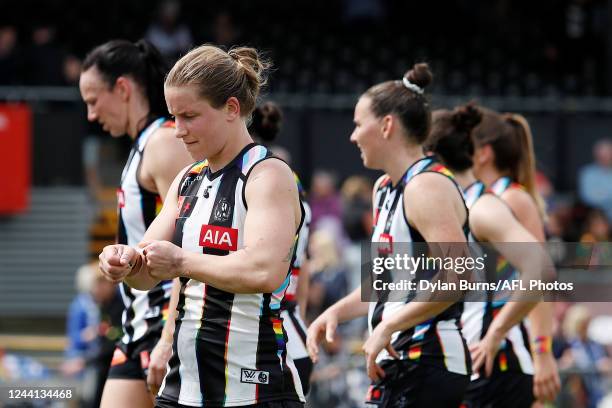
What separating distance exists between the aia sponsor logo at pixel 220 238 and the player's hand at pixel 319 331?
0.98m

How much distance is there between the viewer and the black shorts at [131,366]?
15.7ft

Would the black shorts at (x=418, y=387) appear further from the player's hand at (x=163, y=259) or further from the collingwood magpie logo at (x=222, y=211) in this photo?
the player's hand at (x=163, y=259)

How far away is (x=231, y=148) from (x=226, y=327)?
0.57 m

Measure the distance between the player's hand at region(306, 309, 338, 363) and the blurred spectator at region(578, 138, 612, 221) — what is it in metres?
9.26

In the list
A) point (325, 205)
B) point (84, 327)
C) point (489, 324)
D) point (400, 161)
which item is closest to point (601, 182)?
point (325, 205)

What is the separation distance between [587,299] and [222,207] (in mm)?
7088

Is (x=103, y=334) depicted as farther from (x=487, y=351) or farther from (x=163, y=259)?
(x=163, y=259)

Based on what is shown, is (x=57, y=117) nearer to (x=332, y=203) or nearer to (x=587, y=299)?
(x=332, y=203)

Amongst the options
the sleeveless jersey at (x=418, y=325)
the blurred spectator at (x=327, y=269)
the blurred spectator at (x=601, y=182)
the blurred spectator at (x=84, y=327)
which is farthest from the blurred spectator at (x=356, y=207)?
the sleeveless jersey at (x=418, y=325)

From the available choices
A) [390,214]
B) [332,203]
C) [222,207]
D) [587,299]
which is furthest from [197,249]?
[332,203]

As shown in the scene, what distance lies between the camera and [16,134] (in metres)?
13.0

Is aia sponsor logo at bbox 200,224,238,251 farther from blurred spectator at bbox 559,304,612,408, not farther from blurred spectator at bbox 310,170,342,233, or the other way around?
blurred spectator at bbox 310,170,342,233

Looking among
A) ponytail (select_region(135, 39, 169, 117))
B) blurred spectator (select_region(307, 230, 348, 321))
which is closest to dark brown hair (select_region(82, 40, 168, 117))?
ponytail (select_region(135, 39, 169, 117))

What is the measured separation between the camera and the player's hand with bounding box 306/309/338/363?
4527 millimetres
